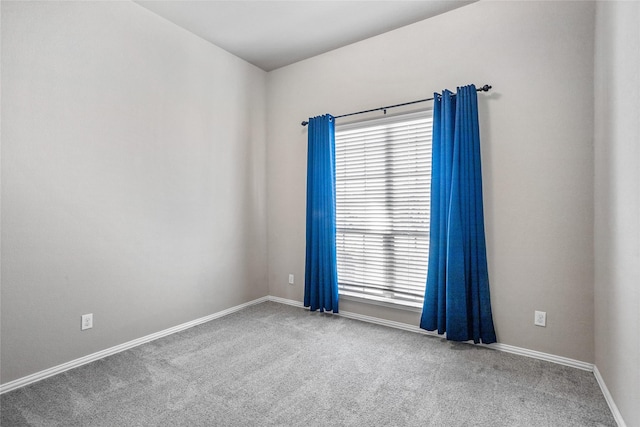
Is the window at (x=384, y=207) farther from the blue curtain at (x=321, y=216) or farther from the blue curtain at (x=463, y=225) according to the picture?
the blue curtain at (x=463, y=225)

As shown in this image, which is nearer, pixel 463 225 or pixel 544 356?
pixel 544 356

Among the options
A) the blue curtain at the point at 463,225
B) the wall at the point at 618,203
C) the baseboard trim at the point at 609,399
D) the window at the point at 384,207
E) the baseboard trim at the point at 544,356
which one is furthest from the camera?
the window at the point at 384,207

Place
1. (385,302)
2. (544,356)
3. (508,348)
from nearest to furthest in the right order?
(544,356) → (508,348) → (385,302)

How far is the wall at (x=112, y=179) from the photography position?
2250 mm

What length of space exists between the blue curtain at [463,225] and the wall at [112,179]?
2.26 meters

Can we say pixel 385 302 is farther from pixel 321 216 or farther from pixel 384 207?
pixel 321 216

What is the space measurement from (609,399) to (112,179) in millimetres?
3730

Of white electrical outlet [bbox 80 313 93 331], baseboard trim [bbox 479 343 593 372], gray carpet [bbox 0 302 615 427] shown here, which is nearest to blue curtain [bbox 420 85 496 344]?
baseboard trim [bbox 479 343 593 372]

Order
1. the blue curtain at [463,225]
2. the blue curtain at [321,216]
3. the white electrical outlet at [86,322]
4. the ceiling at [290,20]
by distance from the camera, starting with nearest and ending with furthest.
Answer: the white electrical outlet at [86,322] < the blue curtain at [463,225] < the ceiling at [290,20] < the blue curtain at [321,216]

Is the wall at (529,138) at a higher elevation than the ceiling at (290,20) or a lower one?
lower

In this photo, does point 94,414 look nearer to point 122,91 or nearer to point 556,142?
point 122,91

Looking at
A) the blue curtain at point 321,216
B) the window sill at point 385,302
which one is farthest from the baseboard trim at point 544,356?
the blue curtain at point 321,216

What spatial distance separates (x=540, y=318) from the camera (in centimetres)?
256

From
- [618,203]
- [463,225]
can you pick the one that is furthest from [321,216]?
[618,203]
